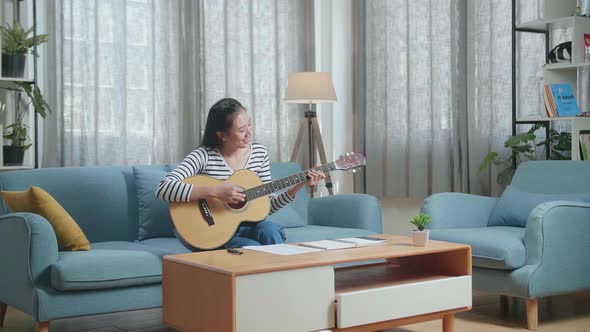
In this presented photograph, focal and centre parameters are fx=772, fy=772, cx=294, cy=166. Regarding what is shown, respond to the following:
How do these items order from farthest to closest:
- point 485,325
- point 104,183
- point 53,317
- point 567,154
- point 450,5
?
point 450,5 → point 567,154 → point 104,183 → point 485,325 → point 53,317

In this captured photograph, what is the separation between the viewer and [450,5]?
16.1 feet

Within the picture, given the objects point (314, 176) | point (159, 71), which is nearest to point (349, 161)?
point (314, 176)

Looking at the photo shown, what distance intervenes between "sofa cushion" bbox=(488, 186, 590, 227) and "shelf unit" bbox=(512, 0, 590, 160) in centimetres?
43

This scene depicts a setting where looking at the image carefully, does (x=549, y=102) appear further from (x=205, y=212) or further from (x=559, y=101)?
(x=205, y=212)

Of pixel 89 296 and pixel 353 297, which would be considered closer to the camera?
pixel 353 297

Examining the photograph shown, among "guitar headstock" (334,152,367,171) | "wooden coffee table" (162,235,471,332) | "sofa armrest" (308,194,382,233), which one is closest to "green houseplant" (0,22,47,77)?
"sofa armrest" (308,194,382,233)

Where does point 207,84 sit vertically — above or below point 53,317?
above

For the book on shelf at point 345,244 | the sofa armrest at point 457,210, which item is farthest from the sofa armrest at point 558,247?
the book on shelf at point 345,244

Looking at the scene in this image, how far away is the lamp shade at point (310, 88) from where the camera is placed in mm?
4836

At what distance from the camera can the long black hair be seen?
3.36 m

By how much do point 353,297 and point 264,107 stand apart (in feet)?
9.74

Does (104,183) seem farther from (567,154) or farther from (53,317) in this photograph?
(567,154)

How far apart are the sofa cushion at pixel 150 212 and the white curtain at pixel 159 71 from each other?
4.06ft

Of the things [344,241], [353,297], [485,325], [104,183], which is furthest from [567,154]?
[104,183]
